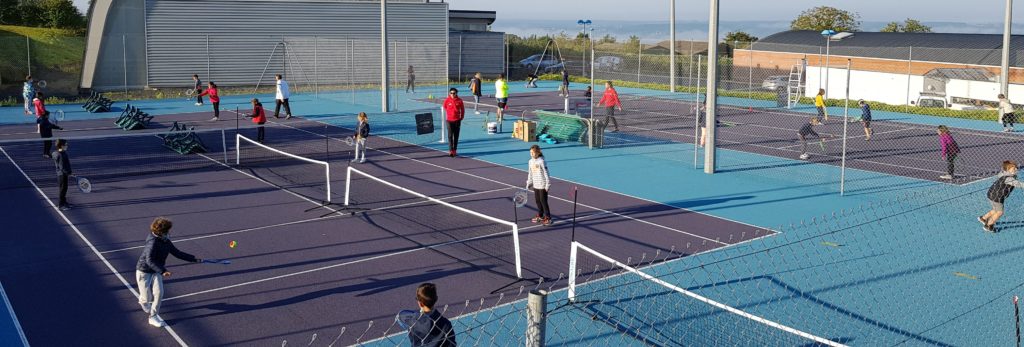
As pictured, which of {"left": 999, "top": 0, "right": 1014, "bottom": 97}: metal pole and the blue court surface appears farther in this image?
{"left": 999, "top": 0, "right": 1014, "bottom": 97}: metal pole

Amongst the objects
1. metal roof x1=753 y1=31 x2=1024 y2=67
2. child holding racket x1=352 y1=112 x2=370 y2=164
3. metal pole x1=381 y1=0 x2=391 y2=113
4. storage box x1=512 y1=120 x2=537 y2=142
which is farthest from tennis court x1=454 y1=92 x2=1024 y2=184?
metal roof x1=753 y1=31 x2=1024 y2=67

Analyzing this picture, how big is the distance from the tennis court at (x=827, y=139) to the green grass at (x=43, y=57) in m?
25.7

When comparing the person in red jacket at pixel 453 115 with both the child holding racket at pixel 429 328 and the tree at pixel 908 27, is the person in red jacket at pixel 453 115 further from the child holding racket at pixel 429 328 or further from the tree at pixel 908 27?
the tree at pixel 908 27

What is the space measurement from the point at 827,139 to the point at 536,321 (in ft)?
86.4

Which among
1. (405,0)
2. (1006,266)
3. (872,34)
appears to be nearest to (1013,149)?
(1006,266)

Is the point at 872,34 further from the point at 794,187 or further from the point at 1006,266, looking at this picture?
the point at 1006,266

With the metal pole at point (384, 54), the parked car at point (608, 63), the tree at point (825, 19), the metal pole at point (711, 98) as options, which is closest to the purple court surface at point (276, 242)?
the metal pole at point (711, 98)

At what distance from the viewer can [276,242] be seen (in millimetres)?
16125

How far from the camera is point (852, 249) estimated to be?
15.4 metres

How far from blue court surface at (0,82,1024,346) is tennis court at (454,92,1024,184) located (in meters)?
0.26

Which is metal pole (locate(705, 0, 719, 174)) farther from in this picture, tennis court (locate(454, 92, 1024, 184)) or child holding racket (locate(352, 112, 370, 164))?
child holding racket (locate(352, 112, 370, 164))

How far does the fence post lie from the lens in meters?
6.17

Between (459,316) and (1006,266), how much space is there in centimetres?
916

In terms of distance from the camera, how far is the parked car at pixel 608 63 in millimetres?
57844
